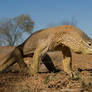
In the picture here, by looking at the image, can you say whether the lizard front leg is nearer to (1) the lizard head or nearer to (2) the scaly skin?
(2) the scaly skin

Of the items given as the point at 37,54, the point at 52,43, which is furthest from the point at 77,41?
the point at 37,54

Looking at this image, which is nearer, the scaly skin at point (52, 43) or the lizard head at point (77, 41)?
the scaly skin at point (52, 43)

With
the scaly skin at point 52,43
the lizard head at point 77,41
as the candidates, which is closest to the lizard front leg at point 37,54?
the scaly skin at point 52,43

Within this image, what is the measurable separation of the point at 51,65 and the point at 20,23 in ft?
108

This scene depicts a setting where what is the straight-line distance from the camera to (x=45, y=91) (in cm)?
343

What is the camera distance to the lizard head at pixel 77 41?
595 cm

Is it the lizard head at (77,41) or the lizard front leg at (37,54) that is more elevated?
the lizard head at (77,41)

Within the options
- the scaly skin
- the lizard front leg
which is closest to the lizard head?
the scaly skin

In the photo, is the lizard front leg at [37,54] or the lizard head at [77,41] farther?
the lizard head at [77,41]

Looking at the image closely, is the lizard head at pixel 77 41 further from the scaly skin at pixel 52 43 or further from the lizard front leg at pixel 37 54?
the lizard front leg at pixel 37 54

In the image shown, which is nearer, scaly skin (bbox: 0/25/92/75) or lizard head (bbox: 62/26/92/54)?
scaly skin (bbox: 0/25/92/75)

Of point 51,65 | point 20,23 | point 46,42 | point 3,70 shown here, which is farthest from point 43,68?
point 20,23

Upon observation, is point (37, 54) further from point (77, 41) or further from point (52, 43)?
point (77, 41)

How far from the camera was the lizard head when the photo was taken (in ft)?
19.5
